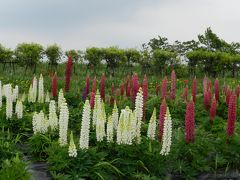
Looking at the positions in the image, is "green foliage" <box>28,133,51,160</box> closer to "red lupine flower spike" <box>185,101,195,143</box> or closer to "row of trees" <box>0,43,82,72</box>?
"red lupine flower spike" <box>185,101,195,143</box>

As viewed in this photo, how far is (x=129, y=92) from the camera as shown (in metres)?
13.7

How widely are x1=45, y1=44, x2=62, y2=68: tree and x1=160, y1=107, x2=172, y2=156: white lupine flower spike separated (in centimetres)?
1727

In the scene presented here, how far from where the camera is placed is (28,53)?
23.8 m

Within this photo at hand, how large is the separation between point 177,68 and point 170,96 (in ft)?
46.6

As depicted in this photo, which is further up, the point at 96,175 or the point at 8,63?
the point at 8,63

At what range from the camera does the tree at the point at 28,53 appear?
78.6 feet

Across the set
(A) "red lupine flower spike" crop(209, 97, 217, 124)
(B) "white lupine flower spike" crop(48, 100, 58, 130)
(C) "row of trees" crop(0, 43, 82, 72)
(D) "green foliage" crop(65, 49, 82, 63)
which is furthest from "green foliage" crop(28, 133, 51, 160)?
(D) "green foliage" crop(65, 49, 82, 63)

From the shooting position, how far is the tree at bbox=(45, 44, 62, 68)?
2488cm

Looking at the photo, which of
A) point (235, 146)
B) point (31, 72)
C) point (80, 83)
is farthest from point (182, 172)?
point (31, 72)

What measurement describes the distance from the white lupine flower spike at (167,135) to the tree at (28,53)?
54.4 feet

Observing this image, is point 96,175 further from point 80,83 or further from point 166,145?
point 80,83

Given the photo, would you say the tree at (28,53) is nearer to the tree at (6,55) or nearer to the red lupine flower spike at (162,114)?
the tree at (6,55)

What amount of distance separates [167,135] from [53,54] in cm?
1754

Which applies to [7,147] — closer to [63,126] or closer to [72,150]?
[63,126]
